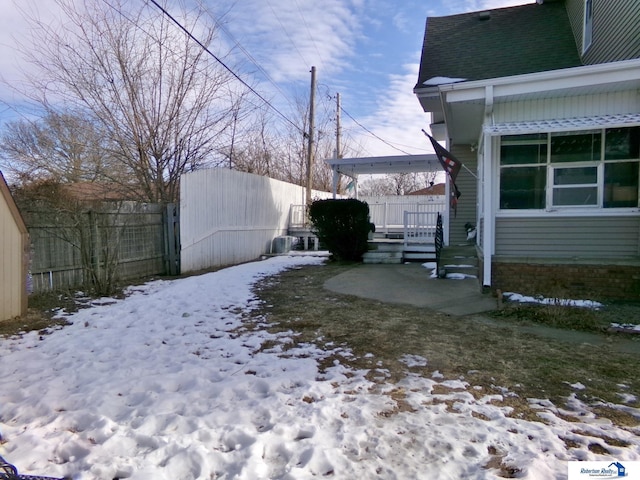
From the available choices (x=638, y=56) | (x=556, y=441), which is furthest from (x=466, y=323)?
(x=638, y=56)

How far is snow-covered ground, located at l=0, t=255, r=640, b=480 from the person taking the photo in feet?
8.18

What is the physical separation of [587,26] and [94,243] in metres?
11.4

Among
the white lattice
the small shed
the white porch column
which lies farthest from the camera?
the white porch column

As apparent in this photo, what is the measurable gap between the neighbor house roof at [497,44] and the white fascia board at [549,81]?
2.26 m

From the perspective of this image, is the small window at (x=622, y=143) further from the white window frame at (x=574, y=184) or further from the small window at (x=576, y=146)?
the white window frame at (x=574, y=184)

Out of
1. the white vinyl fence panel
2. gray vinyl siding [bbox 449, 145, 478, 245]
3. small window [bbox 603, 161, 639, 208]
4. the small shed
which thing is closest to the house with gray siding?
small window [bbox 603, 161, 639, 208]

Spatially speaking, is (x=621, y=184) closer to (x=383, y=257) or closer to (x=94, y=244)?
(x=383, y=257)

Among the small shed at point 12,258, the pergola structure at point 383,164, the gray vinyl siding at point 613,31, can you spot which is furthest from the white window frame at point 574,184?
the small shed at point 12,258

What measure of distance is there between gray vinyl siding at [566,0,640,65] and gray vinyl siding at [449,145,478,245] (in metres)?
3.29

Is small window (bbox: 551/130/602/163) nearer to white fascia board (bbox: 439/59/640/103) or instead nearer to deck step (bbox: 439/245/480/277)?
white fascia board (bbox: 439/59/640/103)

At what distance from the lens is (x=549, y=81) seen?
7.02 m

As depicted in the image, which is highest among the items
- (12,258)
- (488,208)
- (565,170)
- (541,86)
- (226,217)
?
(541,86)

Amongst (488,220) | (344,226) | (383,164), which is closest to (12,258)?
(488,220)

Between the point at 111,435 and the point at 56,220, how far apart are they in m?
5.89
